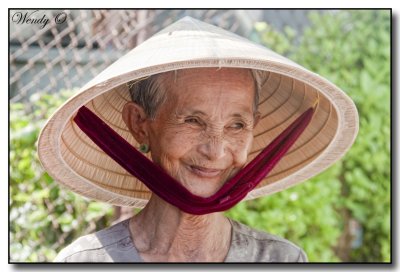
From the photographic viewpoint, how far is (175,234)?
6.92 feet

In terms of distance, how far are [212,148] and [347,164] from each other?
164 centimetres

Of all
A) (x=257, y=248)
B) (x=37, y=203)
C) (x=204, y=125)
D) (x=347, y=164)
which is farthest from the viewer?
(x=347, y=164)

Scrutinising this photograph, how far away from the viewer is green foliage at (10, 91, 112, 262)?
2.91m

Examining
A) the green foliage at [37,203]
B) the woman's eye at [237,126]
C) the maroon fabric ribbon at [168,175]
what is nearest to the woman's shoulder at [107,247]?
the maroon fabric ribbon at [168,175]

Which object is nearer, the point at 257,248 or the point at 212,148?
the point at 212,148

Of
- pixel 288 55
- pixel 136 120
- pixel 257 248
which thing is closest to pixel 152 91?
pixel 136 120

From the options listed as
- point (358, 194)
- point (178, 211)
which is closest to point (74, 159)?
point (178, 211)

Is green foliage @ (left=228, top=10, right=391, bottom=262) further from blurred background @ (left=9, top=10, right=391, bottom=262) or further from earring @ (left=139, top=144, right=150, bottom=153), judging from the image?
earring @ (left=139, top=144, right=150, bottom=153)

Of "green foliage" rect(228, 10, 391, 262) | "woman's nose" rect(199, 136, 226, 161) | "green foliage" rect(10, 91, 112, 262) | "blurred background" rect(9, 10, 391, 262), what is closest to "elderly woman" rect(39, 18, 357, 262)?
"woman's nose" rect(199, 136, 226, 161)

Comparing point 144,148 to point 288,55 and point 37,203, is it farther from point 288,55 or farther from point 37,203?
point 288,55

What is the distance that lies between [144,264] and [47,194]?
92 cm

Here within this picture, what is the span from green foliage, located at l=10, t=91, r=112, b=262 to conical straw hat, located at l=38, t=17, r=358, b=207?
0.73 metres

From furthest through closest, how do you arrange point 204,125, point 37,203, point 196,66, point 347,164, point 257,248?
point 347,164
point 37,203
point 257,248
point 204,125
point 196,66

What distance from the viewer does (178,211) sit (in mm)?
2100
